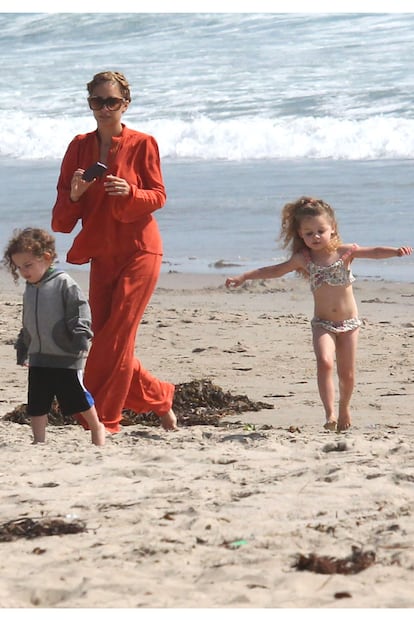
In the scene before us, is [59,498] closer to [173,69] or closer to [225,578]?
[225,578]

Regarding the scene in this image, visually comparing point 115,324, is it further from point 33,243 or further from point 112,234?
point 33,243

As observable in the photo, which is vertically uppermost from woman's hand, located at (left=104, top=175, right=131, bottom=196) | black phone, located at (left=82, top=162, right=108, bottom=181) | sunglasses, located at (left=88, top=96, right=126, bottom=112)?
sunglasses, located at (left=88, top=96, right=126, bottom=112)

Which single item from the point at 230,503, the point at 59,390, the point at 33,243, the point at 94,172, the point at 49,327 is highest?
the point at 94,172

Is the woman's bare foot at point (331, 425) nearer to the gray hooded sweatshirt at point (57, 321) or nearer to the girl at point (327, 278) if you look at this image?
the girl at point (327, 278)

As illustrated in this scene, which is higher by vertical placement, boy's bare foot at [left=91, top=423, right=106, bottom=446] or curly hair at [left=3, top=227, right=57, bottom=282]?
curly hair at [left=3, top=227, right=57, bottom=282]

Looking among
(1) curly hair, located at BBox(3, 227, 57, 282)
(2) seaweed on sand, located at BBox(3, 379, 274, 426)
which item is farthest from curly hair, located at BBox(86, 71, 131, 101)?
(2) seaweed on sand, located at BBox(3, 379, 274, 426)

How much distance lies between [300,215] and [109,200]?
3.48 feet

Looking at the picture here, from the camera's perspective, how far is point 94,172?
611cm

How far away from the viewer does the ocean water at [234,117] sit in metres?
13.8

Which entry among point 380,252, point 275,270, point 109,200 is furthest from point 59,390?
point 380,252

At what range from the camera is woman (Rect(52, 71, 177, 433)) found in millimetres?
6250

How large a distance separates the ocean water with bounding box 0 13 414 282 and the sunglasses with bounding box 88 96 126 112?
5491 millimetres

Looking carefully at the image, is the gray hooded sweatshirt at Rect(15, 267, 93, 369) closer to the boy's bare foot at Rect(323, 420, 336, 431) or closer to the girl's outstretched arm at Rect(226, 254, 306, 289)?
the girl's outstretched arm at Rect(226, 254, 306, 289)

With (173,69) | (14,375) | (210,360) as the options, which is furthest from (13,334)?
(173,69)
